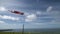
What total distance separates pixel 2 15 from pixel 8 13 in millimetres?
152

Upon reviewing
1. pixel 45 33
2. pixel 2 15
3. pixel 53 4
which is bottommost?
pixel 45 33

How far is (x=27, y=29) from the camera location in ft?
9.94

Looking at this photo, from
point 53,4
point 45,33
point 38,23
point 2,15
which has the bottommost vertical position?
point 45,33

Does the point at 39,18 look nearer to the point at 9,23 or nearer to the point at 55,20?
the point at 55,20

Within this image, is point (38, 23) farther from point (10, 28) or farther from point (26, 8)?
point (10, 28)

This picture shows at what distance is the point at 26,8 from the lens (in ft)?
9.99

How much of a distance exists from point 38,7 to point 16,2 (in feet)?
1.71

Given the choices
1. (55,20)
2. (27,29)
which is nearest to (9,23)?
(27,29)

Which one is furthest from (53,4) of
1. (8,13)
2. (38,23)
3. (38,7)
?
(8,13)

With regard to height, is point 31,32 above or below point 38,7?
below

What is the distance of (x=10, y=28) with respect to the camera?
3.03m

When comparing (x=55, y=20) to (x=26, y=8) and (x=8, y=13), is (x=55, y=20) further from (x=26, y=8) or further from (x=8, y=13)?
(x=8, y=13)

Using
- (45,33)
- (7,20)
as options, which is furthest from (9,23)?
(45,33)

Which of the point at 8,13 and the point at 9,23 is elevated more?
the point at 8,13
